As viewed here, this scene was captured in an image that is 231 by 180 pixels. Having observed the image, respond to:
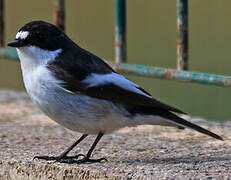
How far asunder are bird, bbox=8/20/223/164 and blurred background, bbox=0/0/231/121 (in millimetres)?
4073

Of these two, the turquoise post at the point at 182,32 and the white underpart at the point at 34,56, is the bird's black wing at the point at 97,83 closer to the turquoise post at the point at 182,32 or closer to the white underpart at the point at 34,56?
the white underpart at the point at 34,56

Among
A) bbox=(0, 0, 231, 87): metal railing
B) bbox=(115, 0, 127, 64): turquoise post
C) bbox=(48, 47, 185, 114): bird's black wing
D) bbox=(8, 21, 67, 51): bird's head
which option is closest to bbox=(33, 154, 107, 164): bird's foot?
bbox=(48, 47, 185, 114): bird's black wing

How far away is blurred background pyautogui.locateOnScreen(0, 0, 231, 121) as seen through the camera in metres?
10.5

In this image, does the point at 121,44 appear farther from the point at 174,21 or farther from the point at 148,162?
the point at 174,21

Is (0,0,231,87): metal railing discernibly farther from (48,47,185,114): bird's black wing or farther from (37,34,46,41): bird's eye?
(37,34,46,41): bird's eye

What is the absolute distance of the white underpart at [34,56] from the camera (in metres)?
5.54

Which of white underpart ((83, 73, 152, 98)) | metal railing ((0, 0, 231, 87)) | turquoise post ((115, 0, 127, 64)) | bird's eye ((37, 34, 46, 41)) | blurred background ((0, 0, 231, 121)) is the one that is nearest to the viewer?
white underpart ((83, 73, 152, 98))

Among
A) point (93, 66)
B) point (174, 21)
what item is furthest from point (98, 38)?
point (93, 66)

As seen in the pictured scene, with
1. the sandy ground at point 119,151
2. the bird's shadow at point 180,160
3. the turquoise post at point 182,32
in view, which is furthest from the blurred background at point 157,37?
the bird's shadow at point 180,160

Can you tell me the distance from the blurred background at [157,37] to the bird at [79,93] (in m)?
4.07

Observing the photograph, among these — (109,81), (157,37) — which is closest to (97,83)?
(109,81)

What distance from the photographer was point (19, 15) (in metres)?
13.3

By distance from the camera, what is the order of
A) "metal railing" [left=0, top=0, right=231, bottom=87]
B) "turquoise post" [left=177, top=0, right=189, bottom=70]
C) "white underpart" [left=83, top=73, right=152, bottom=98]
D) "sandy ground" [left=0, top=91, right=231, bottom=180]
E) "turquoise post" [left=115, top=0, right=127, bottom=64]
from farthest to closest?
"turquoise post" [left=115, top=0, right=127, bottom=64]
"turquoise post" [left=177, top=0, right=189, bottom=70]
"metal railing" [left=0, top=0, right=231, bottom=87]
"white underpart" [left=83, top=73, right=152, bottom=98]
"sandy ground" [left=0, top=91, right=231, bottom=180]

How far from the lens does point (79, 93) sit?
17.9 feet
